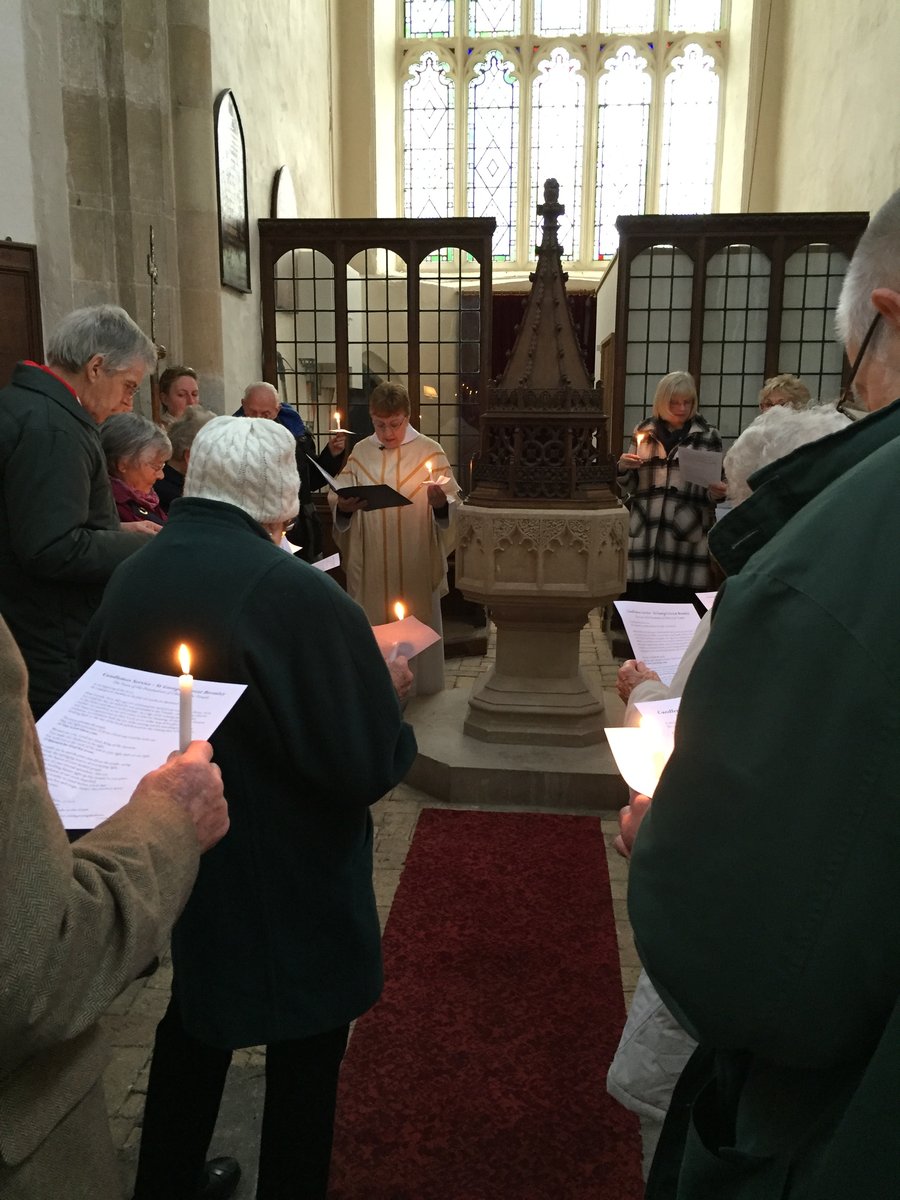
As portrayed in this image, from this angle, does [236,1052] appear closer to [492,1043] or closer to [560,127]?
[492,1043]

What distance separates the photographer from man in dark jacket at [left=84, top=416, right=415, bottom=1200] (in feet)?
5.18

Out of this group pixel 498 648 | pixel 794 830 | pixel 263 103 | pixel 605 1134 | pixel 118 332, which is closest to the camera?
pixel 794 830

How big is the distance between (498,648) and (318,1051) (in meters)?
2.99

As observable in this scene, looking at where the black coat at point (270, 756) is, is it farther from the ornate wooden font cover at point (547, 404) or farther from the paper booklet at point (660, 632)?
the ornate wooden font cover at point (547, 404)

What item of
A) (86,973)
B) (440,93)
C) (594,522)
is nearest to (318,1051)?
(86,973)

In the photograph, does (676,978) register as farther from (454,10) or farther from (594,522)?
(454,10)

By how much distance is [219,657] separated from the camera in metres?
1.56

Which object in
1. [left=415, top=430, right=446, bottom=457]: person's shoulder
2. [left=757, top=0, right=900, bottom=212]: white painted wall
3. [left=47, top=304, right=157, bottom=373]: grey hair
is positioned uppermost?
[left=757, top=0, right=900, bottom=212]: white painted wall

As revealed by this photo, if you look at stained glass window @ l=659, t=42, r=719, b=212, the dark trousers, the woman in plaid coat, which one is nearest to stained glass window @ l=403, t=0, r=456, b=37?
stained glass window @ l=659, t=42, r=719, b=212

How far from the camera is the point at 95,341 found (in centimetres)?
260

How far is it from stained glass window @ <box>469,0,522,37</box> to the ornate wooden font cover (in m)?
12.3

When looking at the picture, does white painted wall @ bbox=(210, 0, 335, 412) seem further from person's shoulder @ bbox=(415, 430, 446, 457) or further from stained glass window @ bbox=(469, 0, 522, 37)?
person's shoulder @ bbox=(415, 430, 446, 457)

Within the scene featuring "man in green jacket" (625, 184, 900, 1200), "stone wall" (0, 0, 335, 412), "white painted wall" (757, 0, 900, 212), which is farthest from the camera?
"white painted wall" (757, 0, 900, 212)

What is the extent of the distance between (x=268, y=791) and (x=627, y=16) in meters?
16.1
